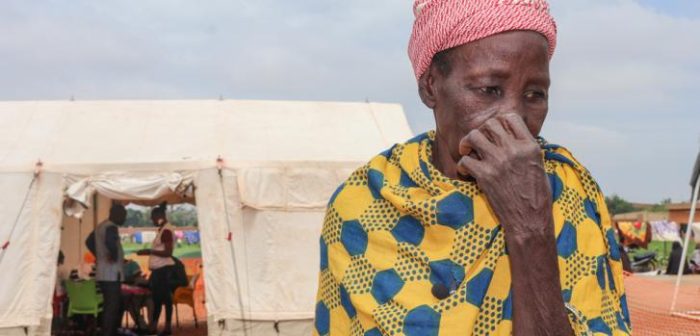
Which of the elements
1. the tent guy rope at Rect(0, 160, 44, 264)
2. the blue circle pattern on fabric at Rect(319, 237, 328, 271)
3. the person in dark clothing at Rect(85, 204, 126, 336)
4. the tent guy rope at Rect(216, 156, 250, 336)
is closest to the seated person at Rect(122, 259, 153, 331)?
the person in dark clothing at Rect(85, 204, 126, 336)

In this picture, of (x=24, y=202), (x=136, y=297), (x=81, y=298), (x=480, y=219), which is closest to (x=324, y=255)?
(x=480, y=219)

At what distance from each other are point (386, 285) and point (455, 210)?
16cm

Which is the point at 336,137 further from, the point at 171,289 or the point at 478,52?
the point at 478,52

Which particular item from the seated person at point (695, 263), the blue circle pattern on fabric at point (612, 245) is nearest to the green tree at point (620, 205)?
the seated person at point (695, 263)

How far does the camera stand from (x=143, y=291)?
12.0 m

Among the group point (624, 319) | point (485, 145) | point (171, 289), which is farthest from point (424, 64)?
point (171, 289)

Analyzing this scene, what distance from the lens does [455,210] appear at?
48.7 inches

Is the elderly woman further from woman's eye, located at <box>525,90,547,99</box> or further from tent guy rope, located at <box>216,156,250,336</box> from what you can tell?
tent guy rope, located at <box>216,156,250,336</box>

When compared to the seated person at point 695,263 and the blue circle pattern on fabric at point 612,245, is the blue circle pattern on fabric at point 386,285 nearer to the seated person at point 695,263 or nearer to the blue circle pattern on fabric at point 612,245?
the blue circle pattern on fabric at point 612,245

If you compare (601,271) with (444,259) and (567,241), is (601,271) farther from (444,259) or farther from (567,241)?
(444,259)

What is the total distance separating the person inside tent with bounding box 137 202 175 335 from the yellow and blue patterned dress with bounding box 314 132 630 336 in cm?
1031

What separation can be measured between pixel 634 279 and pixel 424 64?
13.7 meters

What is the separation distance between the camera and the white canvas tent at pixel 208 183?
29.1 ft

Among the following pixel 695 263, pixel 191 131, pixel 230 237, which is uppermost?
pixel 191 131
